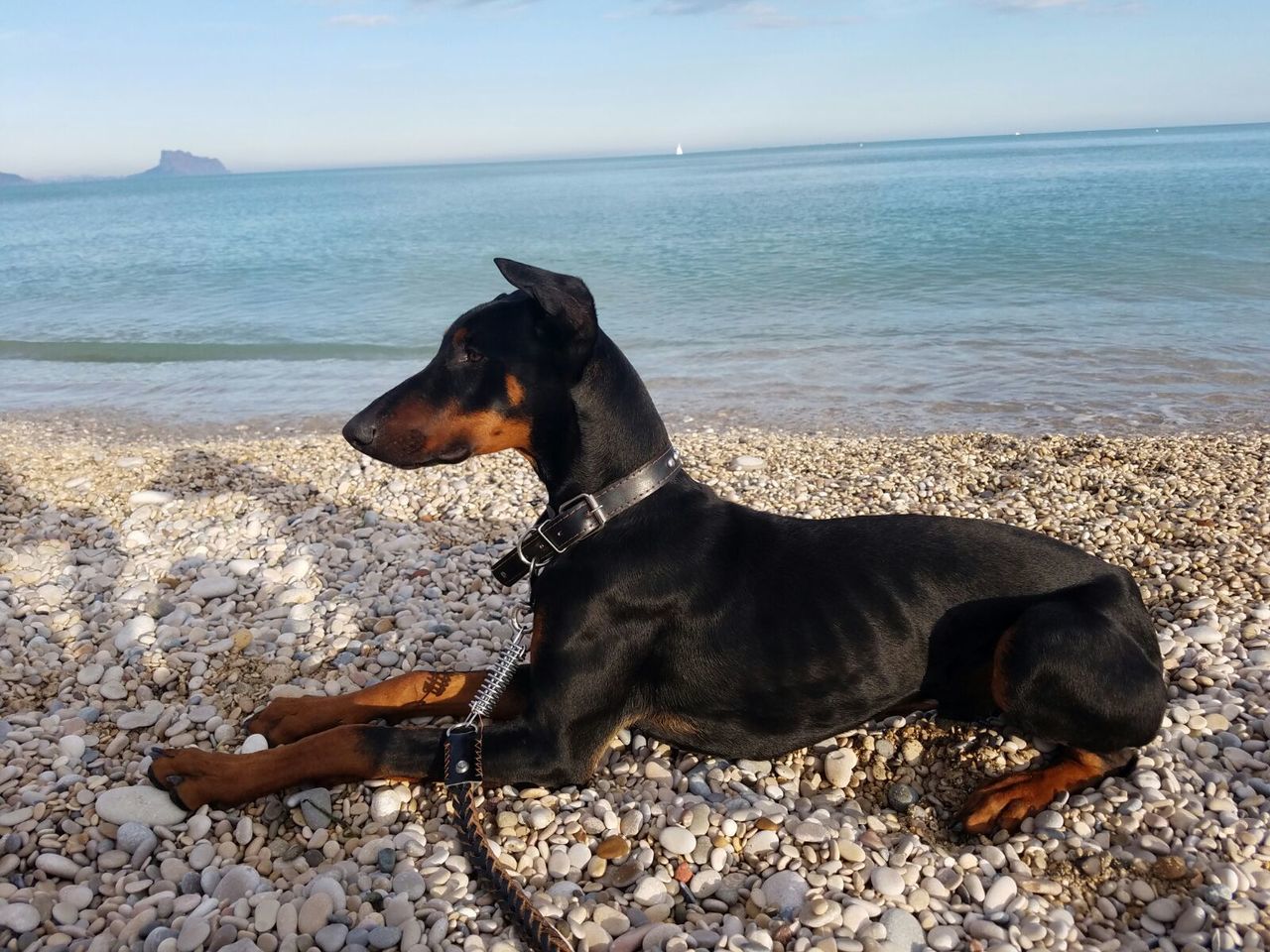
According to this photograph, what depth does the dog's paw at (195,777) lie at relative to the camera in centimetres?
328

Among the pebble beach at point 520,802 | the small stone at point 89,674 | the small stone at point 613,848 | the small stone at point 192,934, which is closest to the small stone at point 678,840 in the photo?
the pebble beach at point 520,802

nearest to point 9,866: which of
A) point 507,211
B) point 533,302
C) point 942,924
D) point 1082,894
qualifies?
point 533,302

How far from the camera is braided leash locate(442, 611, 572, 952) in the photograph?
8.91 ft

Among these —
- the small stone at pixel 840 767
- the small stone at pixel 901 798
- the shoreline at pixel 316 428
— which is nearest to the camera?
the small stone at pixel 901 798

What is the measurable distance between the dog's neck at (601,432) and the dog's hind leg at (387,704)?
2.86ft

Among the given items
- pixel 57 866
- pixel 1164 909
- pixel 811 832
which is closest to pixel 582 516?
pixel 811 832

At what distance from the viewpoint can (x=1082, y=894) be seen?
295 cm

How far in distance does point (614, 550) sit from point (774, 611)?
2.10 ft

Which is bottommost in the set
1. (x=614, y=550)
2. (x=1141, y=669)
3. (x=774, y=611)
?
(x=1141, y=669)

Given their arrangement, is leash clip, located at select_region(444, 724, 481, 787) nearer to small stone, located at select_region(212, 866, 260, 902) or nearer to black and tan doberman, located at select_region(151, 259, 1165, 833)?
black and tan doberman, located at select_region(151, 259, 1165, 833)

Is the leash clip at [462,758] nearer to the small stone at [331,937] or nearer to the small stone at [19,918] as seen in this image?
the small stone at [331,937]

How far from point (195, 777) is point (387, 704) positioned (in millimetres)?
733

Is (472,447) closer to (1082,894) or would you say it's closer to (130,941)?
(130,941)

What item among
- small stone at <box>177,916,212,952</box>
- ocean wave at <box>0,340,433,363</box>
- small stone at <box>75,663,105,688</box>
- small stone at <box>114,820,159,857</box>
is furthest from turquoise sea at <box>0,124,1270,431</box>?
small stone at <box>177,916,212,952</box>
